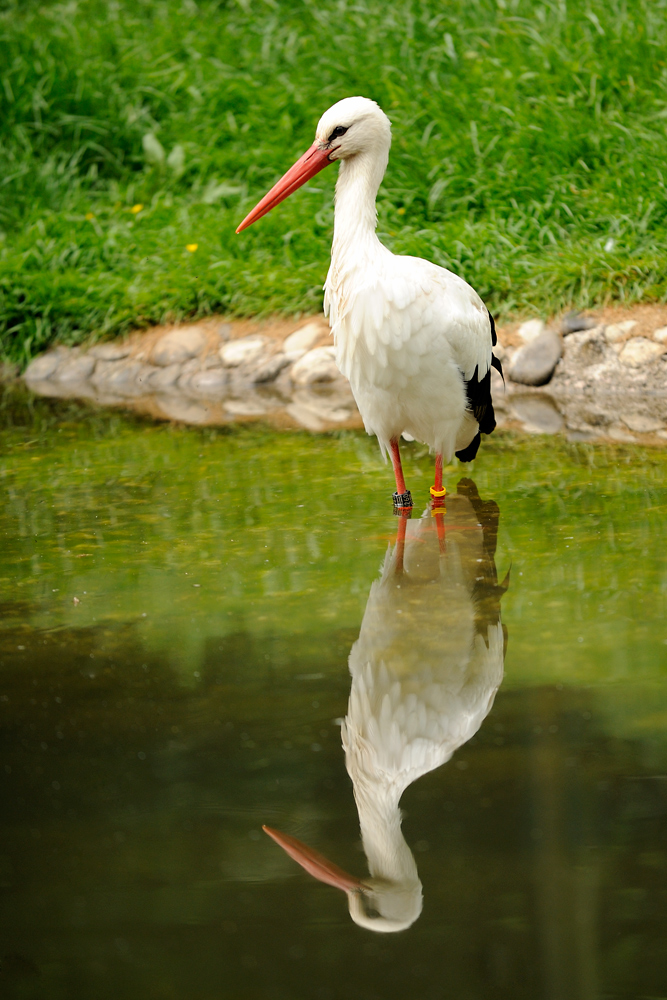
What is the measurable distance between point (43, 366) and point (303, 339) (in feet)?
6.07

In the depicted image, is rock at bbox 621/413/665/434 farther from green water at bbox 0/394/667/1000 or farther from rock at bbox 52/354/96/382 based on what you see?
rock at bbox 52/354/96/382

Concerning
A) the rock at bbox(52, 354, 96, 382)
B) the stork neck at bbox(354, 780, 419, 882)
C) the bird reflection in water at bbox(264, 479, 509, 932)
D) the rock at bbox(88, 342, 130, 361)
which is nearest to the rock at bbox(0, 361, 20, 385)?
the rock at bbox(52, 354, 96, 382)

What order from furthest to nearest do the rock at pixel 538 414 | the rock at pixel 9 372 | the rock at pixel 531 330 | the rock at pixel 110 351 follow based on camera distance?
1. the rock at pixel 9 372
2. the rock at pixel 110 351
3. the rock at pixel 531 330
4. the rock at pixel 538 414

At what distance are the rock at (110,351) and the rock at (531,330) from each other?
2623 mm

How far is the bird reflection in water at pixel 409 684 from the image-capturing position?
221 centimetres

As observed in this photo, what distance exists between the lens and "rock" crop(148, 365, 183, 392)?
7.12 metres

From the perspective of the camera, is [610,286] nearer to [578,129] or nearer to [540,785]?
[578,129]

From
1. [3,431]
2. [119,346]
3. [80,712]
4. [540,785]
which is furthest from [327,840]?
[119,346]

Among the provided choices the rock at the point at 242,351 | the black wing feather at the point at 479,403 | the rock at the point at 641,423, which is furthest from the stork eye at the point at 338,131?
the rock at the point at 242,351

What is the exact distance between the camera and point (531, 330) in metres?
6.38

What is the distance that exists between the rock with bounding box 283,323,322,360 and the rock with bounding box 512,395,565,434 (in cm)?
138

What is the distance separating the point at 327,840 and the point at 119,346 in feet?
18.3

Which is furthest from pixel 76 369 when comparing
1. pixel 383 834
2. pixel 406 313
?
pixel 383 834

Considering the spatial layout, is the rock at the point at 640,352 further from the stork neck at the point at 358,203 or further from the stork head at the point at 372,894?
the stork head at the point at 372,894
